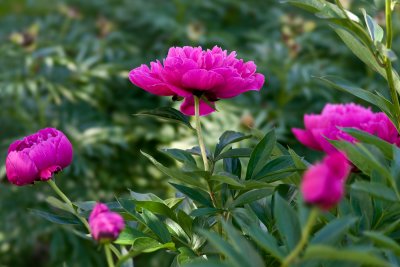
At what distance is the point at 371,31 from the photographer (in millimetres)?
758

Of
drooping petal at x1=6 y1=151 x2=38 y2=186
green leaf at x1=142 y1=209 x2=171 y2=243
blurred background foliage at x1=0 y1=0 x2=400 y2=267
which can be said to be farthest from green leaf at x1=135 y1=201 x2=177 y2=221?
blurred background foliage at x1=0 y1=0 x2=400 y2=267

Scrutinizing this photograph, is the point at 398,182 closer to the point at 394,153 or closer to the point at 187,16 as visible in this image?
the point at 394,153

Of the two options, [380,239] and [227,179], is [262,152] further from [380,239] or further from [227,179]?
[380,239]

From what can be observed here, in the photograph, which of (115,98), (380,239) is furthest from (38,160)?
(115,98)

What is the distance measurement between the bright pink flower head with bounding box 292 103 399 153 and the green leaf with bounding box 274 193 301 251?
7.1 inches

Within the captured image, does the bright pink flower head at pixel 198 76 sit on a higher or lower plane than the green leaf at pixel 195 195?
higher

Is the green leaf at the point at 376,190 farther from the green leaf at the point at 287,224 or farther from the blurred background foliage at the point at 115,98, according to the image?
the blurred background foliage at the point at 115,98

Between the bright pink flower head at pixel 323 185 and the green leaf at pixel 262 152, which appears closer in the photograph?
the bright pink flower head at pixel 323 185

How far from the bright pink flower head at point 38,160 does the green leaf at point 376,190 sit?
0.30 meters

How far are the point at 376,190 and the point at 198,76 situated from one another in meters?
0.20

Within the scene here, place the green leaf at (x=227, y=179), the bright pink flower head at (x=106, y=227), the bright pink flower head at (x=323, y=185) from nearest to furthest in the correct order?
the bright pink flower head at (x=323, y=185), the bright pink flower head at (x=106, y=227), the green leaf at (x=227, y=179)

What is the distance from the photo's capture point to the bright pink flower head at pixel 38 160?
26.6 inches

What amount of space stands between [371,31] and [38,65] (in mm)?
1585

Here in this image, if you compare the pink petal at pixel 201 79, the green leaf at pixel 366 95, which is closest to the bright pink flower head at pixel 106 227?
the pink petal at pixel 201 79
